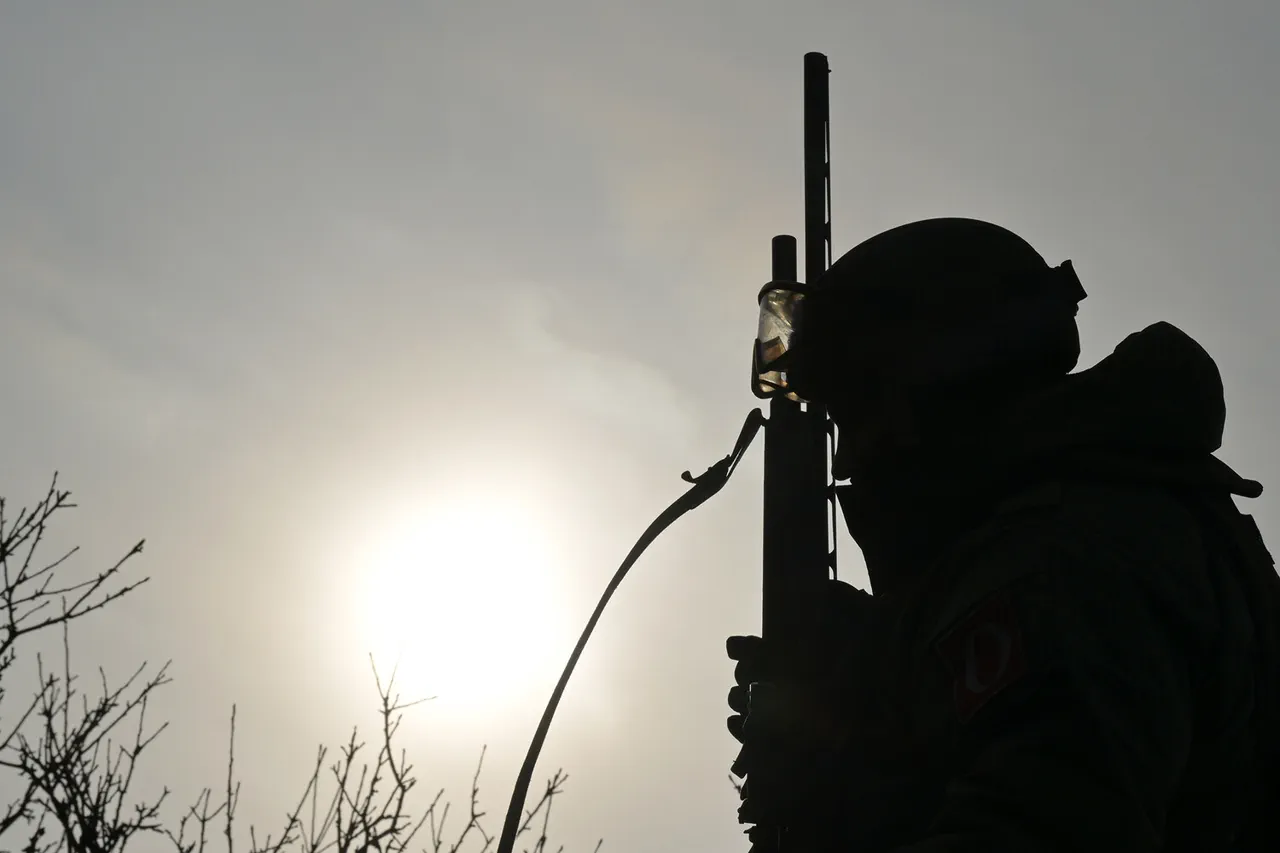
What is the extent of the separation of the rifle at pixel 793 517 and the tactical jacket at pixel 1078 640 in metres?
0.15

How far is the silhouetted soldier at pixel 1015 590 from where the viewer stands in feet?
6.26

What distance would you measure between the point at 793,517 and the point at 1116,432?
37.6 inches

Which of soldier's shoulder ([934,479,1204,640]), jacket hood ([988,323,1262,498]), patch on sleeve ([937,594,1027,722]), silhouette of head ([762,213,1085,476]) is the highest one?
silhouette of head ([762,213,1085,476])

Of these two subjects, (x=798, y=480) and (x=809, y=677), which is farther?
(x=798, y=480)

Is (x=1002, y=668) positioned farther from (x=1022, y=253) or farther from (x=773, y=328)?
(x=773, y=328)

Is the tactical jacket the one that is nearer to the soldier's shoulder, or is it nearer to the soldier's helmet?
the soldier's shoulder

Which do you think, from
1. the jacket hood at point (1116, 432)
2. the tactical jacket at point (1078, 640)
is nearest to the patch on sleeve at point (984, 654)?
the tactical jacket at point (1078, 640)

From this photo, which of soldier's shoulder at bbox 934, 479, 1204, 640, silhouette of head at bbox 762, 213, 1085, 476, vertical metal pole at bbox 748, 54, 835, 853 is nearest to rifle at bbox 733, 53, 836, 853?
vertical metal pole at bbox 748, 54, 835, 853

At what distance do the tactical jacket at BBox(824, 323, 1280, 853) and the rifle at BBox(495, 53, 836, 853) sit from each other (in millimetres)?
220

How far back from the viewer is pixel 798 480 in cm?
315

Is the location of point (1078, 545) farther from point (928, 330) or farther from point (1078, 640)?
point (928, 330)

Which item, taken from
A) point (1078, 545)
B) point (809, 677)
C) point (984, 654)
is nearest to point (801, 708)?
point (809, 677)

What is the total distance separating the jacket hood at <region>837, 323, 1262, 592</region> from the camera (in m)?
2.29

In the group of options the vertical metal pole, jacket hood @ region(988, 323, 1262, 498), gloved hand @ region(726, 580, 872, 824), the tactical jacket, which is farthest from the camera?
the vertical metal pole
